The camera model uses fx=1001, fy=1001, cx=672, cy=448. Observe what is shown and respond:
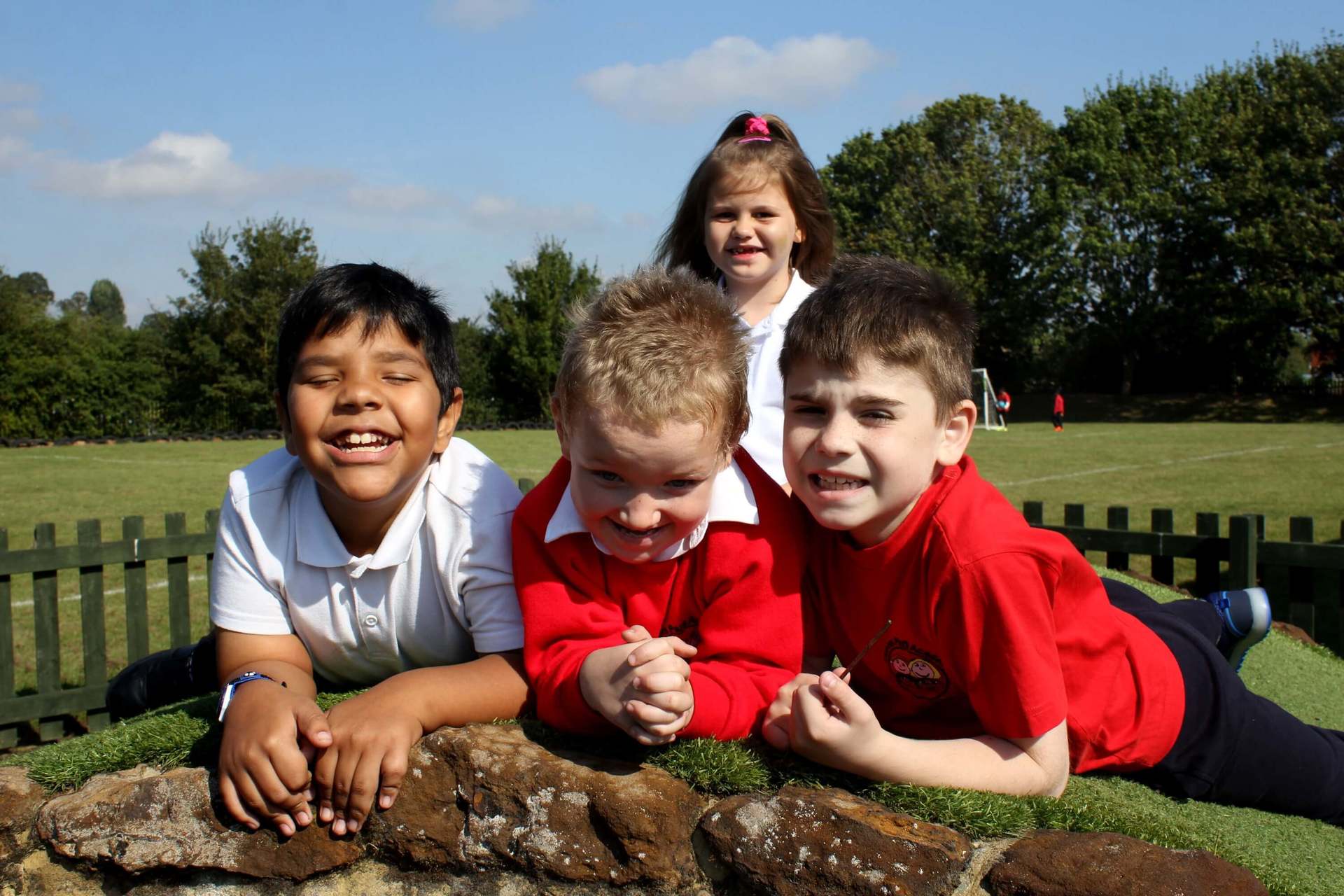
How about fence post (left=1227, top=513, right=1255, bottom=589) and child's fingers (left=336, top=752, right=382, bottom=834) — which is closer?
child's fingers (left=336, top=752, right=382, bottom=834)

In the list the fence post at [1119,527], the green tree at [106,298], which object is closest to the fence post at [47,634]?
the fence post at [1119,527]

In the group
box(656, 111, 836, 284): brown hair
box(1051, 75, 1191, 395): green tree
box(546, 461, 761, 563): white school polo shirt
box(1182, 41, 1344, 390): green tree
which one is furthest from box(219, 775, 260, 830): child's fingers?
box(1051, 75, 1191, 395): green tree

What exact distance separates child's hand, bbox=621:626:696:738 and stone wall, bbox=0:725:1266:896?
0.66 feet

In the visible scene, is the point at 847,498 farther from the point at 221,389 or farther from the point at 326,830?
the point at 221,389

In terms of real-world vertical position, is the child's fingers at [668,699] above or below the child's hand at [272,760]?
above

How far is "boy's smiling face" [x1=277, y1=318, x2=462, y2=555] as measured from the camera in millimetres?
2467

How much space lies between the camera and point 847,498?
215 cm

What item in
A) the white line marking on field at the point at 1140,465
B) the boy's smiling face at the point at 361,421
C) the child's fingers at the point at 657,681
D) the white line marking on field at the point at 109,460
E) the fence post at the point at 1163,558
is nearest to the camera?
the child's fingers at the point at 657,681

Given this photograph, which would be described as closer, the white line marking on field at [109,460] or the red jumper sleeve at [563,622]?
the red jumper sleeve at [563,622]

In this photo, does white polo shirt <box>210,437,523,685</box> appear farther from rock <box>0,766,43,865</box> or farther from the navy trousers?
the navy trousers

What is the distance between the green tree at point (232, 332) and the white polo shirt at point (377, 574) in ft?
112

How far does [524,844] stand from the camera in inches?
84.4

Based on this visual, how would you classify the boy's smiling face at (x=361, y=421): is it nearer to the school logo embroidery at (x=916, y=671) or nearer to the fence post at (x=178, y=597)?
the school logo embroidery at (x=916, y=671)

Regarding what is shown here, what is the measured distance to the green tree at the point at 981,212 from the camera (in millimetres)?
42875
